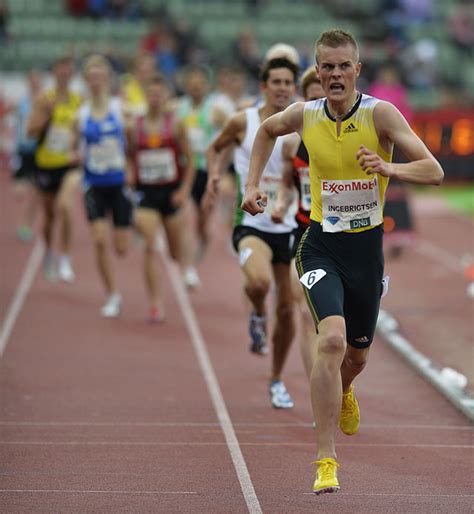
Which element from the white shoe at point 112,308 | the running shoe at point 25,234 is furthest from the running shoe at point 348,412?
the running shoe at point 25,234

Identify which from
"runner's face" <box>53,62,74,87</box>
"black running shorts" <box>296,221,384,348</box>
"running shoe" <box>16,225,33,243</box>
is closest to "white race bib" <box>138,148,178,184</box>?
"runner's face" <box>53,62,74,87</box>

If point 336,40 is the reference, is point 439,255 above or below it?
below

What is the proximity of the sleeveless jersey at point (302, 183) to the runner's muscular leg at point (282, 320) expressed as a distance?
2.19ft

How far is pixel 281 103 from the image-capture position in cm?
891

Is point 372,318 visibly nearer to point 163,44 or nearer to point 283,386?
point 283,386

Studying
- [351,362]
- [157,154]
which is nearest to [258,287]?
[351,362]

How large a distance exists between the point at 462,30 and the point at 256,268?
22678 millimetres

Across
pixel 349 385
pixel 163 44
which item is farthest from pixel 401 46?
pixel 349 385

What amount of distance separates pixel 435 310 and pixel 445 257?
12.8 feet

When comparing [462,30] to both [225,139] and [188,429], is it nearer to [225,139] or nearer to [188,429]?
[225,139]

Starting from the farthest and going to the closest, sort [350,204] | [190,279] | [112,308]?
[190,279], [112,308], [350,204]

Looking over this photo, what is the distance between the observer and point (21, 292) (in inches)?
558

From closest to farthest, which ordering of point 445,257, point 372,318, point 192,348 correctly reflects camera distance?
1. point 372,318
2. point 192,348
3. point 445,257

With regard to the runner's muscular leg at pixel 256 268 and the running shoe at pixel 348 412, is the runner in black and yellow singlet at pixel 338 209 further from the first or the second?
the runner's muscular leg at pixel 256 268
